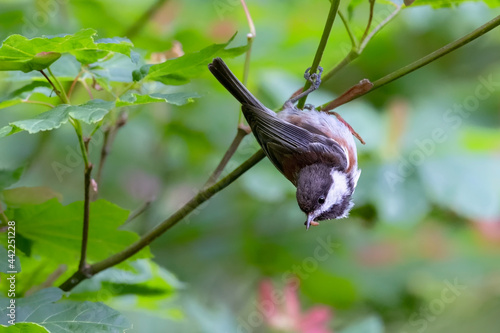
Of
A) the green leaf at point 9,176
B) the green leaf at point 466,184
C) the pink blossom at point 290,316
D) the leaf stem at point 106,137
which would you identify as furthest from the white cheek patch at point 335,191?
the green leaf at point 9,176

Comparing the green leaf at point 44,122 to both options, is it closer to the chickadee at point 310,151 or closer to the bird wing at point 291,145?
the chickadee at point 310,151

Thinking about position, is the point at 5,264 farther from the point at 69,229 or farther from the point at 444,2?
the point at 444,2

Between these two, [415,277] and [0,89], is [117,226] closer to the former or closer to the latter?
[0,89]

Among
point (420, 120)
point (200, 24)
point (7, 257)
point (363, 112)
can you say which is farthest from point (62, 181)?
point (7, 257)

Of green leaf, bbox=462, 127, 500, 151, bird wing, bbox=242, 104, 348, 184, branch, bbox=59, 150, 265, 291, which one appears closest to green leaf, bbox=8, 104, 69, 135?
branch, bbox=59, 150, 265, 291

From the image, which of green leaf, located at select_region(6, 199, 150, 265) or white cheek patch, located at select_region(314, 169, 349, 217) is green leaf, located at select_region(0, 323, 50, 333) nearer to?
green leaf, located at select_region(6, 199, 150, 265)

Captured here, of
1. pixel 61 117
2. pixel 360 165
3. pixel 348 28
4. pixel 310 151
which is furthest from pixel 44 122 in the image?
pixel 360 165
